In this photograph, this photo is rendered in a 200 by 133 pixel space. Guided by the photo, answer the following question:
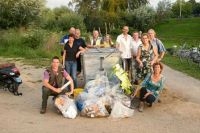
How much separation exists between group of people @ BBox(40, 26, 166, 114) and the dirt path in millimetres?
517

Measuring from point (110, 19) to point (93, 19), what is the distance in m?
2.77

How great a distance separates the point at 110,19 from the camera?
6288 centimetres

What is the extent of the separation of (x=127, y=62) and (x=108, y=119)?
3619 mm

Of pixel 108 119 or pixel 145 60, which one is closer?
pixel 108 119

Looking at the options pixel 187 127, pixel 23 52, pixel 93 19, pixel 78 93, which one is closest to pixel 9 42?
pixel 23 52

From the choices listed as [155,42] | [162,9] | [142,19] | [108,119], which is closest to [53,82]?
[108,119]

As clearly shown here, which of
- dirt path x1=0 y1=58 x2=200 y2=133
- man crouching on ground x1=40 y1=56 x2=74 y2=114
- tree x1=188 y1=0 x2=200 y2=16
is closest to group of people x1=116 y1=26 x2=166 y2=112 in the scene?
dirt path x1=0 y1=58 x2=200 y2=133

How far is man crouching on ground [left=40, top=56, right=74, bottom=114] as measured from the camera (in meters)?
11.0

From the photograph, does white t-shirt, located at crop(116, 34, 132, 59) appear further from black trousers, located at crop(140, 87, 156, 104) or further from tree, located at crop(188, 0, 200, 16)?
tree, located at crop(188, 0, 200, 16)

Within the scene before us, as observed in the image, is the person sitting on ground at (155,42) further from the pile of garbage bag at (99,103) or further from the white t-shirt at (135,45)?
the pile of garbage bag at (99,103)

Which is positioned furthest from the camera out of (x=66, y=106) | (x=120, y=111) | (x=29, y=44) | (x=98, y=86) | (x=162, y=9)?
(x=162, y=9)

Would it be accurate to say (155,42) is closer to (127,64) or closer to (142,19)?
(127,64)

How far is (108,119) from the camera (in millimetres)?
10336

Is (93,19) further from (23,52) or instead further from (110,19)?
(23,52)
